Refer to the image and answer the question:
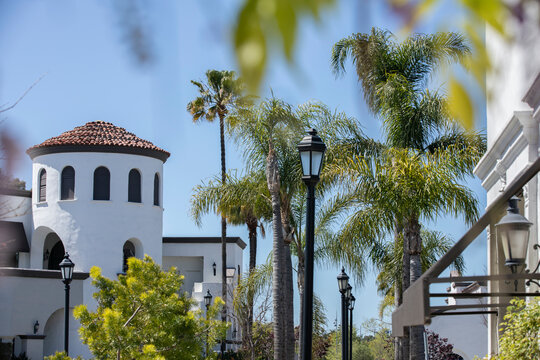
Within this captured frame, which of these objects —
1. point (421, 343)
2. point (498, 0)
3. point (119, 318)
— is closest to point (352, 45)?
point (421, 343)

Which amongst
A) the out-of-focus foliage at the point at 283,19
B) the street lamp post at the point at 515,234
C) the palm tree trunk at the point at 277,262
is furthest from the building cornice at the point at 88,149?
the out-of-focus foliage at the point at 283,19

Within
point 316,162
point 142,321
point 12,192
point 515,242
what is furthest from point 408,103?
point 12,192

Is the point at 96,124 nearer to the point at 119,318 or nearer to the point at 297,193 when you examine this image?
the point at 297,193

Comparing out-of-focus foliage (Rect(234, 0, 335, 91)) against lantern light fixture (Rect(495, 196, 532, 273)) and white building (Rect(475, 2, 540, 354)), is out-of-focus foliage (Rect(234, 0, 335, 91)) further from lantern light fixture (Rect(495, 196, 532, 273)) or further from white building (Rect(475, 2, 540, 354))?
lantern light fixture (Rect(495, 196, 532, 273))

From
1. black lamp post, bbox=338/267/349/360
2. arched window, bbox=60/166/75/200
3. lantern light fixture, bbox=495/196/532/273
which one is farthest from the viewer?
arched window, bbox=60/166/75/200

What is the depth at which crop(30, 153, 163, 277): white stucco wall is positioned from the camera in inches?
1388

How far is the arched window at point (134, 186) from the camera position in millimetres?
36562

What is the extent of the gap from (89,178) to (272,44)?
117 ft

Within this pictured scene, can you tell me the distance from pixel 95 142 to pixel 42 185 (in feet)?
11.8

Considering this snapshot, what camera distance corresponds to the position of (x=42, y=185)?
36.5m

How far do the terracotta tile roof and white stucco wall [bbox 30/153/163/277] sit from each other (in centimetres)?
35

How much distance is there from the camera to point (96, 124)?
38312 millimetres

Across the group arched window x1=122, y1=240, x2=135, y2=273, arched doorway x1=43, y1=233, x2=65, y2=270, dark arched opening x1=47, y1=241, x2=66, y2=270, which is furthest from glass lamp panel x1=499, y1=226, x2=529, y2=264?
dark arched opening x1=47, y1=241, x2=66, y2=270

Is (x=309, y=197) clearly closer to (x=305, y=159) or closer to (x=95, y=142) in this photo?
(x=305, y=159)
